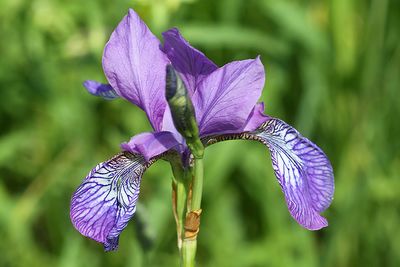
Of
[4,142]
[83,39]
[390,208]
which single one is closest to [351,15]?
[390,208]

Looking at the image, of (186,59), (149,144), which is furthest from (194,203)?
(186,59)

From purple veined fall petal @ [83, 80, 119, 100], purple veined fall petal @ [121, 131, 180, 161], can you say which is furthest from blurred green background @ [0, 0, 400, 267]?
purple veined fall petal @ [121, 131, 180, 161]

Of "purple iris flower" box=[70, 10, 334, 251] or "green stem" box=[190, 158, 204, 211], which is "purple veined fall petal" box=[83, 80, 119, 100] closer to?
"purple iris flower" box=[70, 10, 334, 251]

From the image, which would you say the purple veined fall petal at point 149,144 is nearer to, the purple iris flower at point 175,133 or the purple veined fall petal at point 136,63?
the purple iris flower at point 175,133

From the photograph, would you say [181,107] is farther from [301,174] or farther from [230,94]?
[301,174]

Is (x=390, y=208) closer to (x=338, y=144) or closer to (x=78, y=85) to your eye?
(x=338, y=144)
